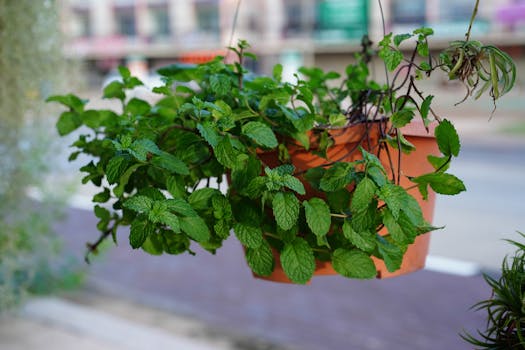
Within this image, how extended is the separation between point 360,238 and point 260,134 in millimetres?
140

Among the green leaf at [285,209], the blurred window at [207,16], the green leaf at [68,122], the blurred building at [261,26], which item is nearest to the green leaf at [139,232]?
the green leaf at [285,209]

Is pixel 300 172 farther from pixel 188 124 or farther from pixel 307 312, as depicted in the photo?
pixel 307 312

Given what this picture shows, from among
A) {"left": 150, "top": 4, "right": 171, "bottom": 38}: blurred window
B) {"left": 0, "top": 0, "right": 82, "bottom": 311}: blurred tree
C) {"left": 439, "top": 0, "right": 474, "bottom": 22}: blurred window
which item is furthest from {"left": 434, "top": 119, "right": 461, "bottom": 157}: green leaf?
{"left": 150, "top": 4, "right": 171, "bottom": 38}: blurred window

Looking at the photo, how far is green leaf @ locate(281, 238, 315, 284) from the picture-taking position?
1.89 ft

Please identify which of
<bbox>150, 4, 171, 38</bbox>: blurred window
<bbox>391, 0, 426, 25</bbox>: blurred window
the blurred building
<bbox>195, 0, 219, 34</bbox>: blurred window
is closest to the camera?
the blurred building

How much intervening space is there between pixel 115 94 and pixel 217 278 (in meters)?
3.01

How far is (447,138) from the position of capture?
1.90ft

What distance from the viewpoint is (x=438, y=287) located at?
11.5 feet

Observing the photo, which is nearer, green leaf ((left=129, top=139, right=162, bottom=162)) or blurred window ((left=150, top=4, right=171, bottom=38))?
green leaf ((left=129, top=139, right=162, bottom=162))

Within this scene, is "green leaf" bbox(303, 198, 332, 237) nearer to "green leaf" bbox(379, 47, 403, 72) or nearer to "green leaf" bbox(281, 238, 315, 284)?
"green leaf" bbox(281, 238, 315, 284)

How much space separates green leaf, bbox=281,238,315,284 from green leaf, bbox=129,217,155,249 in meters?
0.13

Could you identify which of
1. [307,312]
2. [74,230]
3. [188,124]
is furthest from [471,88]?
[74,230]

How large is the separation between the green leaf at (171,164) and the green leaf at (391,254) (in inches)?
7.9

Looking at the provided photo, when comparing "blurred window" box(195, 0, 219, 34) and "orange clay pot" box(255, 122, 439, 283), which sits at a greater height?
"orange clay pot" box(255, 122, 439, 283)
